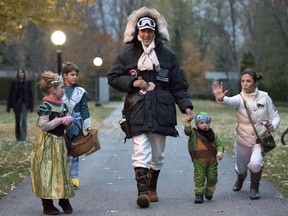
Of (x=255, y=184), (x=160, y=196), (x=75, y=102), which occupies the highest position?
(x=75, y=102)

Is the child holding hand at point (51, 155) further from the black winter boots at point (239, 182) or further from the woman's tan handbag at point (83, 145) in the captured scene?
the black winter boots at point (239, 182)

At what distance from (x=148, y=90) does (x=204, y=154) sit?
102cm

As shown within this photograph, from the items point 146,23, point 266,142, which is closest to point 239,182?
point 266,142

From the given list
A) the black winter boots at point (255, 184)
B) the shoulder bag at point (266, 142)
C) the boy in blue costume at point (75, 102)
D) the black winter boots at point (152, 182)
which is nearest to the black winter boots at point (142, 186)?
the black winter boots at point (152, 182)

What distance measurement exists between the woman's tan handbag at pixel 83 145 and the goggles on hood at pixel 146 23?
1417mm

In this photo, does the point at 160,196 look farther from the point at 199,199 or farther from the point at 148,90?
the point at 148,90

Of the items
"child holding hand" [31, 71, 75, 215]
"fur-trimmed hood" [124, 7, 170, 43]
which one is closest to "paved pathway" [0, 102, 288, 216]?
"child holding hand" [31, 71, 75, 215]

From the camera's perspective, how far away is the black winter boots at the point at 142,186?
7316 millimetres

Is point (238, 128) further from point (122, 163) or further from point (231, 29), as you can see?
point (231, 29)

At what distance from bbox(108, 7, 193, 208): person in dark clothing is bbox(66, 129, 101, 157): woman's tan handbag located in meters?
0.54

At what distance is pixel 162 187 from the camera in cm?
905

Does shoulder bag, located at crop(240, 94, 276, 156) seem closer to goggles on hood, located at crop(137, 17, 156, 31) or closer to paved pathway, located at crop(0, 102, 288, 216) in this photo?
paved pathway, located at crop(0, 102, 288, 216)

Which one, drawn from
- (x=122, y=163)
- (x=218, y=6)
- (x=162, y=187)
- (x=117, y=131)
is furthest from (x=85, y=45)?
(x=162, y=187)

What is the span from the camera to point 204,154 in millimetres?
7758
